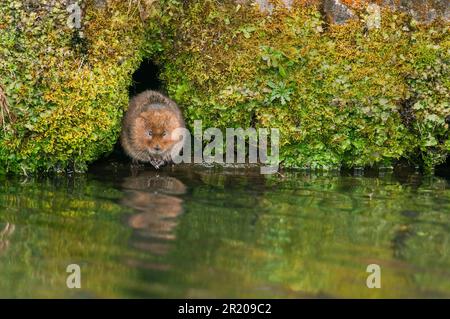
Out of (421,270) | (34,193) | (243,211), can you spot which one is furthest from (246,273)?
(34,193)

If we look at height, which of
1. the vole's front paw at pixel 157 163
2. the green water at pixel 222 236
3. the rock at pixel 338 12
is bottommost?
the green water at pixel 222 236

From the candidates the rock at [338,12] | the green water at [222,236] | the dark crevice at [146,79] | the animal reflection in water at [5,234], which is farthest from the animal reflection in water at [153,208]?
the rock at [338,12]

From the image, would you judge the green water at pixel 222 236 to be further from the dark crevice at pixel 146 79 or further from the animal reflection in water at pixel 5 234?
the dark crevice at pixel 146 79

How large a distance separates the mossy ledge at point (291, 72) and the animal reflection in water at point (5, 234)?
2.77m

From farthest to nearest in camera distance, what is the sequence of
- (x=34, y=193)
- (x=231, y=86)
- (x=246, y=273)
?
(x=231, y=86)
(x=34, y=193)
(x=246, y=273)

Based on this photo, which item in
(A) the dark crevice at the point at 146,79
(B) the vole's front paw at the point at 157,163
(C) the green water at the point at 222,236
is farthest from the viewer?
(A) the dark crevice at the point at 146,79

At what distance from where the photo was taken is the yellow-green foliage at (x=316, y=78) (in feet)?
30.8

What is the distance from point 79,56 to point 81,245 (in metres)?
3.70

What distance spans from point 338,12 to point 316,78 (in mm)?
905

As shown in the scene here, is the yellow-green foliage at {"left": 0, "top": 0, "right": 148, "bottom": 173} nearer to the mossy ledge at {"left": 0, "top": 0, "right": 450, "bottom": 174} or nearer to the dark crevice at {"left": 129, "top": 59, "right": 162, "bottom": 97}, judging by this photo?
the mossy ledge at {"left": 0, "top": 0, "right": 450, "bottom": 174}

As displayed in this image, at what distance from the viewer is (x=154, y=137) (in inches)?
378

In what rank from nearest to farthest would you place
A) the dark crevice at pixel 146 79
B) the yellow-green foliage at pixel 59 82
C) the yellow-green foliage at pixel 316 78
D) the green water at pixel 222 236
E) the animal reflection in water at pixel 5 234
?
the green water at pixel 222 236
the animal reflection in water at pixel 5 234
the yellow-green foliage at pixel 59 82
the yellow-green foliage at pixel 316 78
the dark crevice at pixel 146 79

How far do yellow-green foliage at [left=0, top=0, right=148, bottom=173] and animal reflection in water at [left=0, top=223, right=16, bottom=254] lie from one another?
2.38m

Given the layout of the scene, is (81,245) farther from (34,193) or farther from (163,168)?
(163,168)
